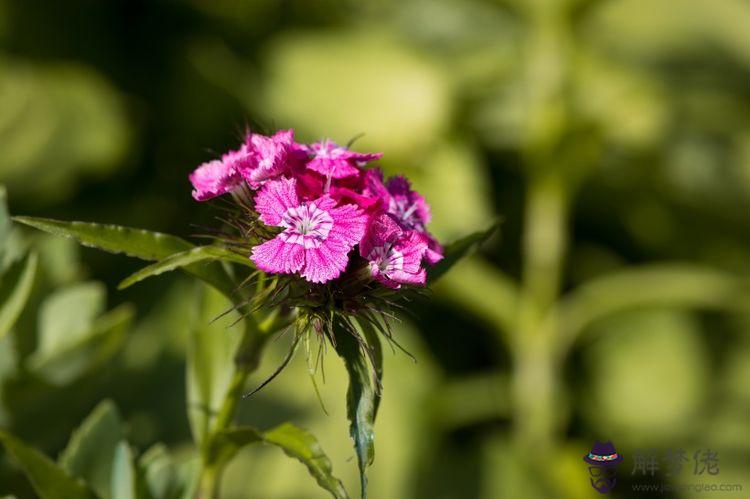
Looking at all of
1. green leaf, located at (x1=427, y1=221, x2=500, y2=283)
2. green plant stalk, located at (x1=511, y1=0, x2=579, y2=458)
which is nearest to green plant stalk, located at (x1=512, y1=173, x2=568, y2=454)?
green plant stalk, located at (x1=511, y1=0, x2=579, y2=458)

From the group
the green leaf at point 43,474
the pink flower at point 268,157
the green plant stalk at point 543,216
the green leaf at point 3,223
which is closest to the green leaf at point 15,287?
the green leaf at point 3,223

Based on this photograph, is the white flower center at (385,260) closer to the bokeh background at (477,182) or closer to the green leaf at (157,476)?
the green leaf at (157,476)

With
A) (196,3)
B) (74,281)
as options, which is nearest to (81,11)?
(196,3)

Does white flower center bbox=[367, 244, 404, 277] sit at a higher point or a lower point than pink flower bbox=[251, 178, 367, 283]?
lower

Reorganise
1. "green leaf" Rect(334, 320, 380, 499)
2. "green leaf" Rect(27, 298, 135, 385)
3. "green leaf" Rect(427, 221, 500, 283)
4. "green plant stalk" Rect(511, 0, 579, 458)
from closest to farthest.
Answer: "green leaf" Rect(334, 320, 380, 499), "green leaf" Rect(427, 221, 500, 283), "green leaf" Rect(27, 298, 135, 385), "green plant stalk" Rect(511, 0, 579, 458)

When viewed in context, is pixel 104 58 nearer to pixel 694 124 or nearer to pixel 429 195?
pixel 429 195

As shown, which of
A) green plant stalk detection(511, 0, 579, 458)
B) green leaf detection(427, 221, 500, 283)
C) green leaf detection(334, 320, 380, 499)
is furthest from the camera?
green plant stalk detection(511, 0, 579, 458)

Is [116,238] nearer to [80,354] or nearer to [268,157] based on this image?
[268,157]

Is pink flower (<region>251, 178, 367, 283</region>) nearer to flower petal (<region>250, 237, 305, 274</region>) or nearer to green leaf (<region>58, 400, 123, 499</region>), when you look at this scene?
flower petal (<region>250, 237, 305, 274</region>)
